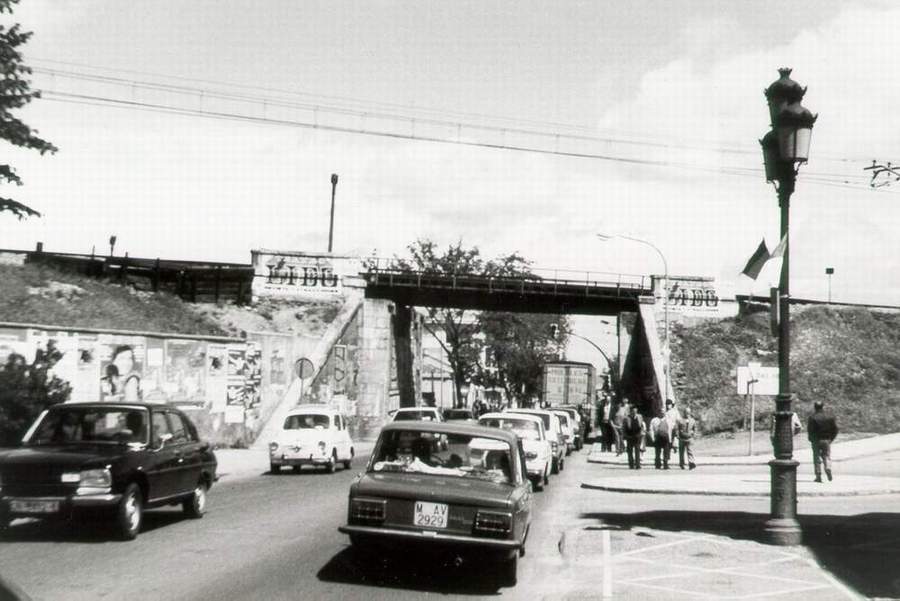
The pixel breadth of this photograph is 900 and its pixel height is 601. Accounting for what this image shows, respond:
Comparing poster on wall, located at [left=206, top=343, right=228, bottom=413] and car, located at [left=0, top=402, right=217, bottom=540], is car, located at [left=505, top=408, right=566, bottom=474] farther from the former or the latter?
car, located at [left=0, top=402, right=217, bottom=540]

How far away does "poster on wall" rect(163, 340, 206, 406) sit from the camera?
96.9 ft

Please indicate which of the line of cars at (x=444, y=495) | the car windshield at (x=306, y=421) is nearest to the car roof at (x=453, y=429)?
Result: the line of cars at (x=444, y=495)

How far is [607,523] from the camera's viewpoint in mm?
14977

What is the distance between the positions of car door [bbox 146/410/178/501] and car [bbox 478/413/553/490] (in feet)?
28.0

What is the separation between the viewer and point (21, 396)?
1842cm

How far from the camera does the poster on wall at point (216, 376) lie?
31.9 m

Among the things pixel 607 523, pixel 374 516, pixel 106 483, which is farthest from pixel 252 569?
pixel 607 523

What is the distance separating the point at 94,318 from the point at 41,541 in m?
24.4

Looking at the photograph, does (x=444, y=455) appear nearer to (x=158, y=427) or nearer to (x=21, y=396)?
(x=158, y=427)

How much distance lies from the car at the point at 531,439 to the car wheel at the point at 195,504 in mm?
7455

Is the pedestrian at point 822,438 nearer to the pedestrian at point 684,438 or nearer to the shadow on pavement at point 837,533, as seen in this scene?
the shadow on pavement at point 837,533

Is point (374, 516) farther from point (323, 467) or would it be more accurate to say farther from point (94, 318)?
point (94, 318)

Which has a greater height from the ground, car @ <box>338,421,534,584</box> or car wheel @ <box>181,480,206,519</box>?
car @ <box>338,421,534,584</box>

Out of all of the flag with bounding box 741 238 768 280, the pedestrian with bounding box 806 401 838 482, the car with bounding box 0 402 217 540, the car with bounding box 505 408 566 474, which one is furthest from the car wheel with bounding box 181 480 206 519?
the pedestrian with bounding box 806 401 838 482
